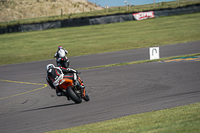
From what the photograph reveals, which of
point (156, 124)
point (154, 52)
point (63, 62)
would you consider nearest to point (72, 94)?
point (156, 124)

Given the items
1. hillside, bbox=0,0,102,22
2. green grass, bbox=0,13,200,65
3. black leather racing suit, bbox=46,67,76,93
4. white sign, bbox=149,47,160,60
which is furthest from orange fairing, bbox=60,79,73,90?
hillside, bbox=0,0,102,22

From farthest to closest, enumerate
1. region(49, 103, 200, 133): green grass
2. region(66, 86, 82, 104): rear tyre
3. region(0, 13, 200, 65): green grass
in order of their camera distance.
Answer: region(0, 13, 200, 65): green grass < region(66, 86, 82, 104): rear tyre < region(49, 103, 200, 133): green grass

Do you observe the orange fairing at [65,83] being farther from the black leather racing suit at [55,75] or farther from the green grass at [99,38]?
the green grass at [99,38]

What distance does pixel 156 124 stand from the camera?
5.73m

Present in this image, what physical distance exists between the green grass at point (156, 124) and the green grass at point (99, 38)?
20647mm

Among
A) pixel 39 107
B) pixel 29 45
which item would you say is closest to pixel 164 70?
pixel 39 107

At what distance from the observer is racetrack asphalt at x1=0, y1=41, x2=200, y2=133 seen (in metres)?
7.79

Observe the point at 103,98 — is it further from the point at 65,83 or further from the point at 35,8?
the point at 35,8

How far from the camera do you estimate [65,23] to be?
38.0 meters

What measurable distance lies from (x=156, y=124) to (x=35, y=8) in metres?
65.0

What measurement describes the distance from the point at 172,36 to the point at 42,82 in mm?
17661

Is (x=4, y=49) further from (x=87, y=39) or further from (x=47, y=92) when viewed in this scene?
(x=47, y=92)

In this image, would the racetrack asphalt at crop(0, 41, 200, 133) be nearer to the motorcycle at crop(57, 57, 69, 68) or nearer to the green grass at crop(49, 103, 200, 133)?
the green grass at crop(49, 103, 200, 133)

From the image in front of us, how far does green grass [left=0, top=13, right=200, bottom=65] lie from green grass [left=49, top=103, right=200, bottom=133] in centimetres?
2065
